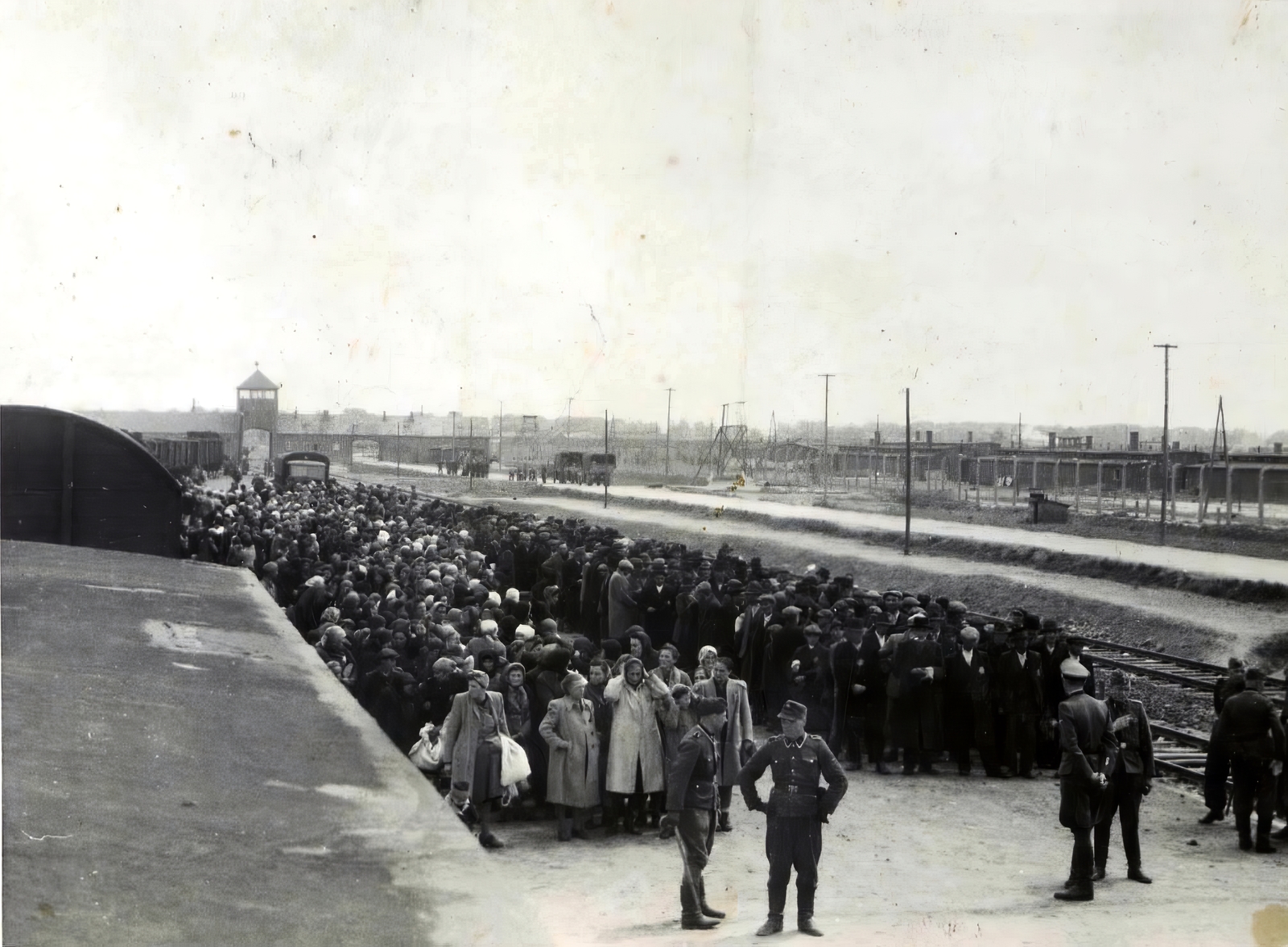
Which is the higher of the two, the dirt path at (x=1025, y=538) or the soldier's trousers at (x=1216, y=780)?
the dirt path at (x=1025, y=538)

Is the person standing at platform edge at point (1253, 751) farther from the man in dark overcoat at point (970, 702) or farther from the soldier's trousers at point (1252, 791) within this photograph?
the man in dark overcoat at point (970, 702)

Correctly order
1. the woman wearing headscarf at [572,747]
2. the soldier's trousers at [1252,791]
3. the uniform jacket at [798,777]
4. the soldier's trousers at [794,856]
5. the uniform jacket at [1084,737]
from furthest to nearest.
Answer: the soldier's trousers at [1252,791] → the woman wearing headscarf at [572,747] → the uniform jacket at [1084,737] → the soldier's trousers at [794,856] → the uniform jacket at [798,777]

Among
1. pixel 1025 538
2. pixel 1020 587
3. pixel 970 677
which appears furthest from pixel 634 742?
pixel 1025 538

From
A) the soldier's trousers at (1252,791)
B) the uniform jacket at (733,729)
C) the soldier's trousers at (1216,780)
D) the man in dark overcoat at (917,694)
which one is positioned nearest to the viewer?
the soldier's trousers at (1252,791)

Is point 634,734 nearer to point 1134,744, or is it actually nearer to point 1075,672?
point 1075,672

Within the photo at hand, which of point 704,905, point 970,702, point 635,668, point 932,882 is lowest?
point 932,882

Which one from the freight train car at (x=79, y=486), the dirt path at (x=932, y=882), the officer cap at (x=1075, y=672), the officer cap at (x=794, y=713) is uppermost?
the freight train car at (x=79, y=486)

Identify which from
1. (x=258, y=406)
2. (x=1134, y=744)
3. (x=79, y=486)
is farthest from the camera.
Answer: (x=258, y=406)

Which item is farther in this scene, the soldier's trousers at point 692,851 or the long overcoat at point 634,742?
the long overcoat at point 634,742

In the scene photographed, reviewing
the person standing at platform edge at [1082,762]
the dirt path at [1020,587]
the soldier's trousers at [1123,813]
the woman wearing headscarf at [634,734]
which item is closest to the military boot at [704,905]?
the woman wearing headscarf at [634,734]
